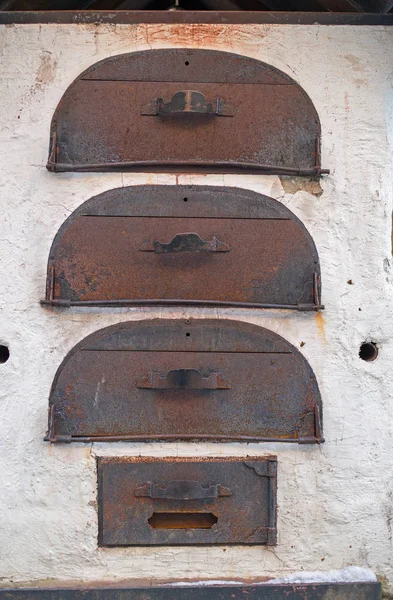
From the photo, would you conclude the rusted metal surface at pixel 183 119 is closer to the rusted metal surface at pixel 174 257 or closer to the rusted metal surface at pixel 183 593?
the rusted metal surface at pixel 174 257

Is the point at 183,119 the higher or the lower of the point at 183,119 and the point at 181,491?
the higher

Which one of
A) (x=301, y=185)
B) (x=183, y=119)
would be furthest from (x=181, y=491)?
(x=183, y=119)

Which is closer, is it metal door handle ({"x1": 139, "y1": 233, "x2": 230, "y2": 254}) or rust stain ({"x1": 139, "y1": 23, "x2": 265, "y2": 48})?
metal door handle ({"x1": 139, "y1": 233, "x2": 230, "y2": 254})

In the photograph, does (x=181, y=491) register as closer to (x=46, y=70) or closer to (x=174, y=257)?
(x=174, y=257)

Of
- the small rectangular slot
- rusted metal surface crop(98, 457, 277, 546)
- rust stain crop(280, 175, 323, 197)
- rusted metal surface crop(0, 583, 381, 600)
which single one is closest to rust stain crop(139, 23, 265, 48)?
rust stain crop(280, 175, 323, 197)

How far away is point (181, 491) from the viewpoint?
2084mm

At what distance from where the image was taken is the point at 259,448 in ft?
7.07

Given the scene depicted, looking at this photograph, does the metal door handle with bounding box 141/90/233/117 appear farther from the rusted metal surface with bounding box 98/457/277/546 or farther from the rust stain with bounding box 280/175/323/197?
the rusted metal surface with bounding box 98/457/277/546

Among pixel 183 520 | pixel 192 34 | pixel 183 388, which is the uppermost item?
pixel 192 34

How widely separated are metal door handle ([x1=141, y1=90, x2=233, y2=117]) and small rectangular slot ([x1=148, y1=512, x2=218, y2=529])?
45.8 inches

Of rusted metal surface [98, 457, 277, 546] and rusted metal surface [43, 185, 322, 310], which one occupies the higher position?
rusted metal surface [43, 185, 322, 310]

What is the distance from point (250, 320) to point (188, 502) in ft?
1.80

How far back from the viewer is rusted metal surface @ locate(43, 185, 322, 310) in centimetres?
216

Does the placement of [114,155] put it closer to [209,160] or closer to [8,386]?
[209,160]
